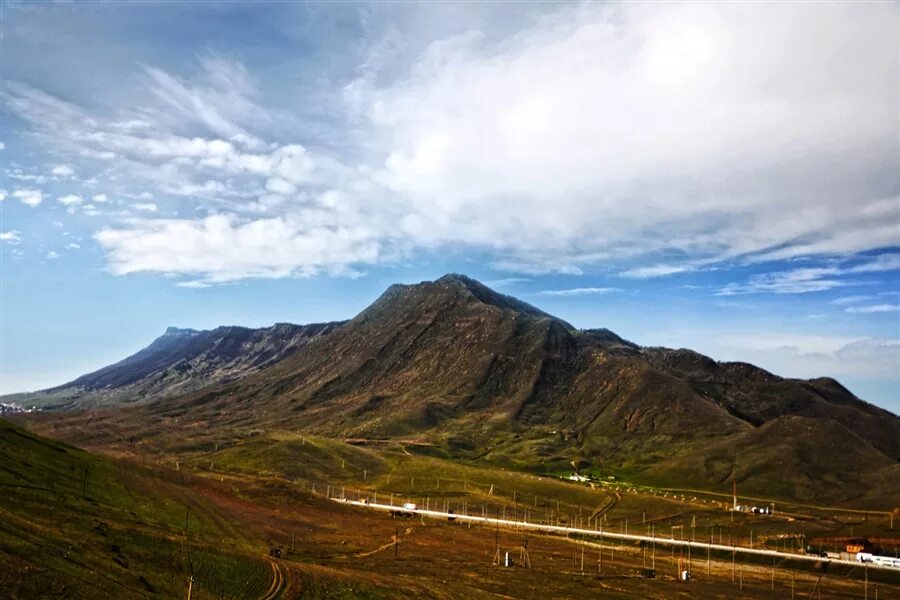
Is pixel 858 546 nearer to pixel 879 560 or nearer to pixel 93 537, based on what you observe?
pixel 879 560

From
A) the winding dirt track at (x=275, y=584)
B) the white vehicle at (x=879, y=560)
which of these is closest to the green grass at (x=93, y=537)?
the winding dirt track at (x=275, y=584)

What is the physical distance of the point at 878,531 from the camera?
178375 millimetres

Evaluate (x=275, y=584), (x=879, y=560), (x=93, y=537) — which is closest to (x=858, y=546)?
(x=879, y=560)

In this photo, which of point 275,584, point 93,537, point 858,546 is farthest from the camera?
point 858,546

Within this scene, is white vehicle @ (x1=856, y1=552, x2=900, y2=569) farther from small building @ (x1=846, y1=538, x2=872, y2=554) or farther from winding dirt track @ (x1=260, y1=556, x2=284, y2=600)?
winding dirt track @ (x1=260, y1=556, x2=284, y2=600)

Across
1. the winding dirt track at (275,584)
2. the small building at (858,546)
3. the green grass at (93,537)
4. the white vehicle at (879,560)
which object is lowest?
the white vehicle at (879,560)

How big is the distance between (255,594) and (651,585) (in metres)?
77.2

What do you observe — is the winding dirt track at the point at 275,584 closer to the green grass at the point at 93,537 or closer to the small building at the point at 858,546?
the green grass at the point at 93,537

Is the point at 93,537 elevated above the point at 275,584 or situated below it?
above

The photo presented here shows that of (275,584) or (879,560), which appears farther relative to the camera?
(879,560)

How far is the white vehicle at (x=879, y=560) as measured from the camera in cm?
15362

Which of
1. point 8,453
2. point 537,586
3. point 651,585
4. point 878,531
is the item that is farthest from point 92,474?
point 878,531

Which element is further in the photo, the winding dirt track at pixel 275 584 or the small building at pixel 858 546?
the small building at pixel 858 546

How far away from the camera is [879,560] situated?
512 ft
